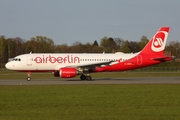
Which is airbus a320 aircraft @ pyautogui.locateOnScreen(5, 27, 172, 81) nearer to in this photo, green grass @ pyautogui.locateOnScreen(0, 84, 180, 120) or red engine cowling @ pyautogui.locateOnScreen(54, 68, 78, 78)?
red engine cowling @ pyautogui.locateOnScreen(54, 68, 78, 78)

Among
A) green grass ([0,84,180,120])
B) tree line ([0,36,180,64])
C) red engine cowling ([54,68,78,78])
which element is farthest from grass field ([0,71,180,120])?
tree line ([0,36,180,64])

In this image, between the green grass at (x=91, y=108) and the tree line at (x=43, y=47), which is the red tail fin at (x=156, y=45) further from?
the tree line at (x=43, y=47)

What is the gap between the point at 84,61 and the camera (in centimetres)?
4275

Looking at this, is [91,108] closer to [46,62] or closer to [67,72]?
[67,72]

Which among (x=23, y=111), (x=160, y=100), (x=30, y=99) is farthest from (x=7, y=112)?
(x=160, y=100)

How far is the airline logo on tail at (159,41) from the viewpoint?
146ft

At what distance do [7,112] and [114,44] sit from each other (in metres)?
154

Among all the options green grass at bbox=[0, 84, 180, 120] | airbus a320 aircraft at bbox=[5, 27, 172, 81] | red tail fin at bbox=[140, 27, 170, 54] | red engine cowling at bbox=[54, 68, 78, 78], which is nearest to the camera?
green grass at bbox=[0, 84, 180, 120]

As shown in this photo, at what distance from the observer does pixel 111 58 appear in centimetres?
4350

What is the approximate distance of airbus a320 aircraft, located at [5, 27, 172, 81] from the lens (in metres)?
41.4

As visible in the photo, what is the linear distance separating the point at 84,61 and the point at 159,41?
8884 millimetres

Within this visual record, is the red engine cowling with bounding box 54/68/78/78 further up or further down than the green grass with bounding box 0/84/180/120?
further up

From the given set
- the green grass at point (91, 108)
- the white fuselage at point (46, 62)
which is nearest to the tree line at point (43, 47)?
the white fuselage at point (46, 62)

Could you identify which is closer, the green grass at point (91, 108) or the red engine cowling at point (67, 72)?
the green grass at point (91, 108)
